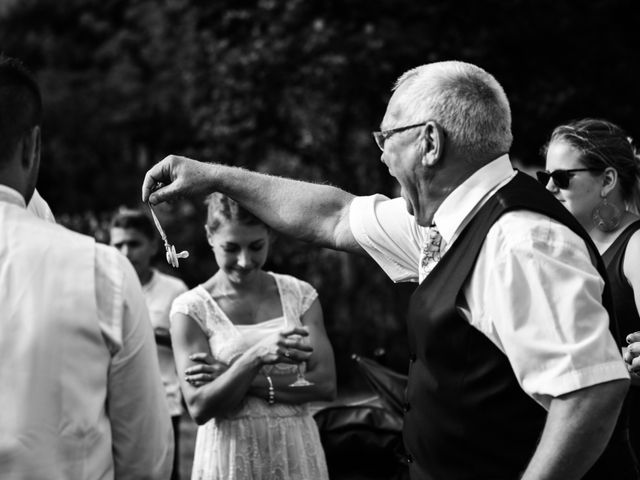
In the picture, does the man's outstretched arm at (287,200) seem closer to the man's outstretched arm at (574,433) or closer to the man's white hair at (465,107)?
the man's white hair at (465,107)

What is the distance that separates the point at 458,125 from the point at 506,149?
0.19m

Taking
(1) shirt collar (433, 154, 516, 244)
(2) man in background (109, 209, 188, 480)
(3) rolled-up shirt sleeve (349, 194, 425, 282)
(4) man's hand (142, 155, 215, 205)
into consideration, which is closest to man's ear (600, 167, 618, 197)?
(3) rolled-up shirt sleeve (349, 194, 425, 282)

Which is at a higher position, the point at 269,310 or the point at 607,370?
the point at 607,370

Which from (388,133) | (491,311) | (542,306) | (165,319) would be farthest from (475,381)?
(165,319)

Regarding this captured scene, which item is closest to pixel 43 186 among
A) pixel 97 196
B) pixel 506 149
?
pixel 97 196

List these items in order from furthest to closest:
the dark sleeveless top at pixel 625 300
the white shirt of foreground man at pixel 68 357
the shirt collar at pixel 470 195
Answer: the dark sleeveless top at pixel 625 300, the shirt collar at pixel 470 195, the white shirt of foreground man at pixel 68 357

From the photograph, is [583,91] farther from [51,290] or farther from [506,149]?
[51,290]

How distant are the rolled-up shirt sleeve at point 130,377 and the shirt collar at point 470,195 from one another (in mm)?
935

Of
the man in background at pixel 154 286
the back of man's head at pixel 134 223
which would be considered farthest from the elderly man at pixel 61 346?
the back of man's head at pixel 134 223

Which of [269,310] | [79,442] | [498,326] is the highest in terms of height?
[498,326]

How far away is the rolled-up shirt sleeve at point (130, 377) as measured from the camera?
2.45 m

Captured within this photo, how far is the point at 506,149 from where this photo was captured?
2.90 m

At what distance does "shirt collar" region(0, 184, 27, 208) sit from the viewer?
246cm

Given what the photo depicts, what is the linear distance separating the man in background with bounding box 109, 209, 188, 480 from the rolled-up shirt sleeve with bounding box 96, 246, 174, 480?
345cm
